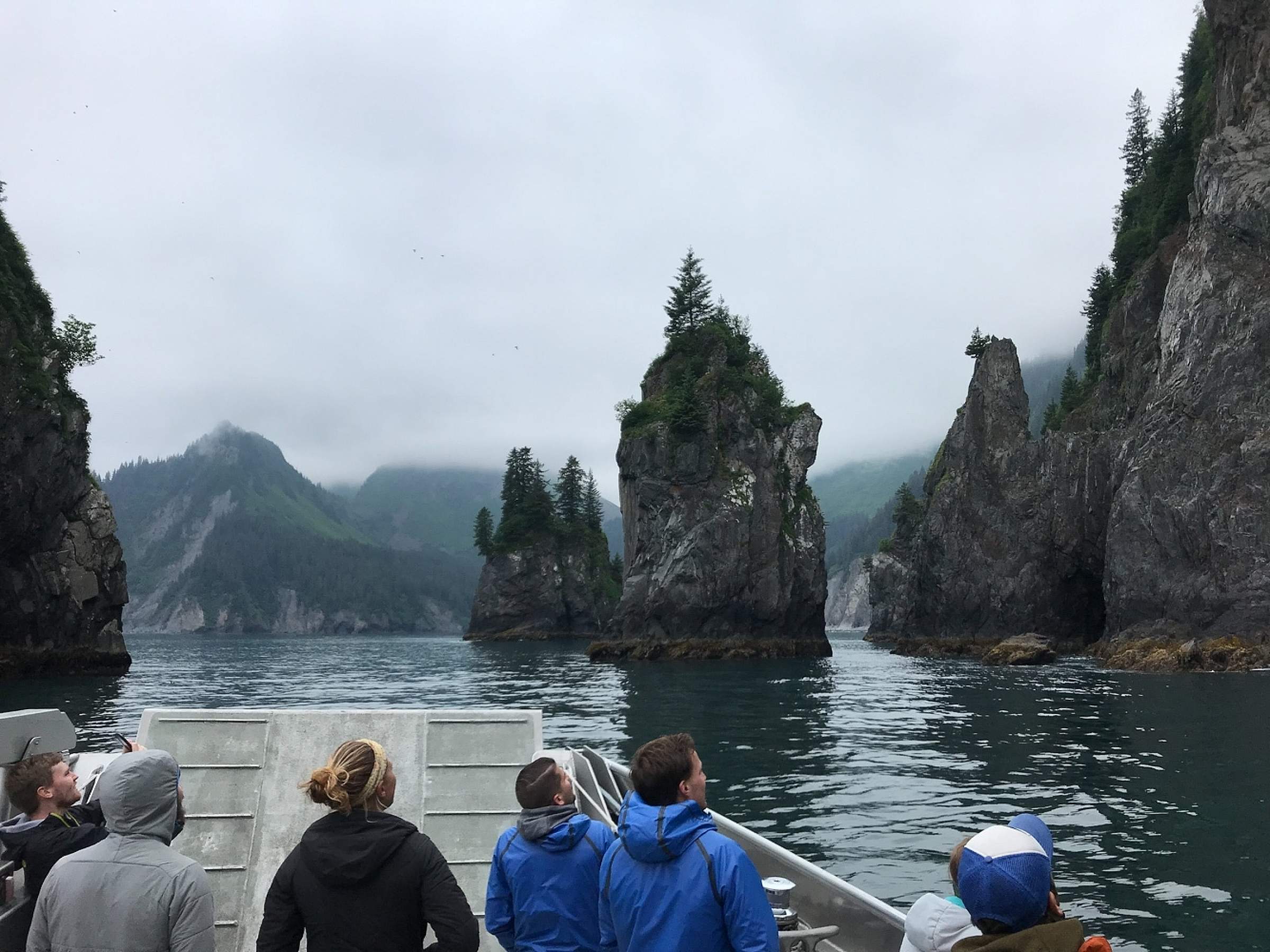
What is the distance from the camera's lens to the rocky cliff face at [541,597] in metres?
138

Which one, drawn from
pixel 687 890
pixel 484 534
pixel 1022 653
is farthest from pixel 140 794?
pixel 484 534

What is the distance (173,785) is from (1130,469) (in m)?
70.1

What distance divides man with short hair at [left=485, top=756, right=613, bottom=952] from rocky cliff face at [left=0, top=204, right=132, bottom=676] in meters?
54.3

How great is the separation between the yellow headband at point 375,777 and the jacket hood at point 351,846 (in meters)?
0.06

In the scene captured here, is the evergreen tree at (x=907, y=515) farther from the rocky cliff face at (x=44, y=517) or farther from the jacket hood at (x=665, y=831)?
the jacket hood at (x=665, y=831)

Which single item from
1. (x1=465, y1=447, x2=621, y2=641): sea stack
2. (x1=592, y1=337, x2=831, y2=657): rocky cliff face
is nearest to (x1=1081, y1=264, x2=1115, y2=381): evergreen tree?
(x1=592, y1=337, x2=831, y2=657): rocky cliff face

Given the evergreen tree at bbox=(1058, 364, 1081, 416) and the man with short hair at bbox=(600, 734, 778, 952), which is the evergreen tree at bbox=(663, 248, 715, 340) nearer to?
the evergreen tree at bbox=(1058, 364, 1081, 416)

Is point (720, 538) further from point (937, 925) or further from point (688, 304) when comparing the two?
point (937, 925)

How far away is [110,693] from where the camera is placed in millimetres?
43438

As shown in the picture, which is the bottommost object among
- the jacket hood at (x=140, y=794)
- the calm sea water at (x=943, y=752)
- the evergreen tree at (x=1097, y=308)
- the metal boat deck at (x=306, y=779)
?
the calm sea water at (x=943, y=752)

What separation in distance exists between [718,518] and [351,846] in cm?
7672

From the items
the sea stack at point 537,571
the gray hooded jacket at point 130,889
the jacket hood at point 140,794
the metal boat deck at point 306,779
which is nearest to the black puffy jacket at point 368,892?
the gray hooded jacket at point 130,889

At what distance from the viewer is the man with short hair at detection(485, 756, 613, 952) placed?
4590 mm

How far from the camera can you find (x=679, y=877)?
12.5ft
